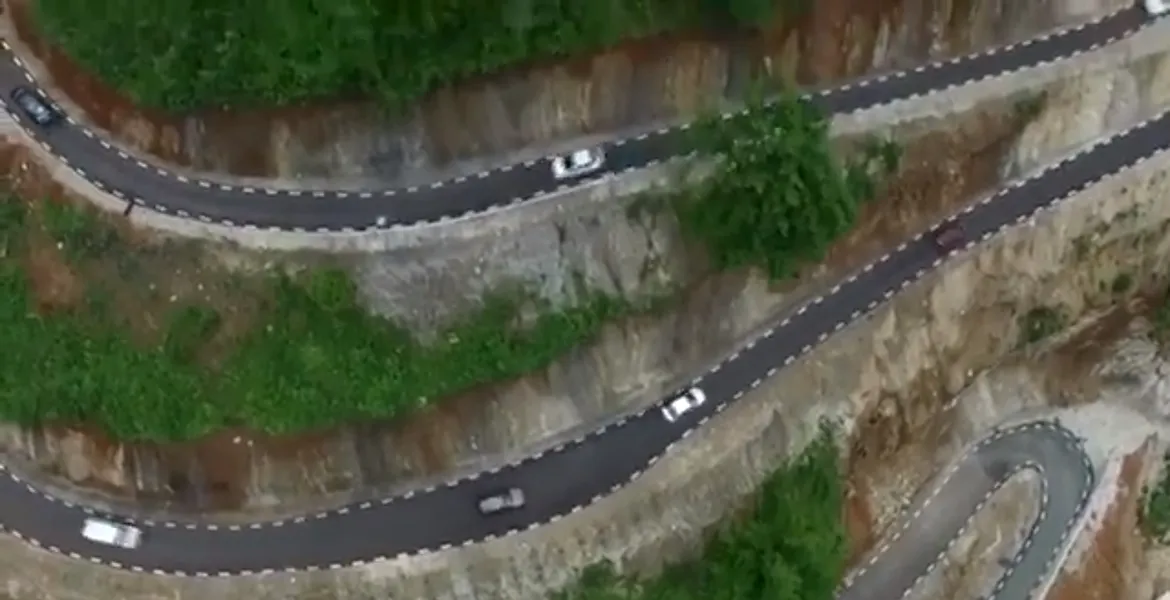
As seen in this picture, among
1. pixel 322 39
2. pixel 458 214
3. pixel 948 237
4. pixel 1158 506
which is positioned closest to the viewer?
pixel 322 39

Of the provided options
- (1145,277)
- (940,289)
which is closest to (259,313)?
(940,289)

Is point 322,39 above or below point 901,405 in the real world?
above

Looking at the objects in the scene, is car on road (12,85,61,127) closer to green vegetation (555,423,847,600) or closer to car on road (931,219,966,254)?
green vegetation (555,423,847,600)

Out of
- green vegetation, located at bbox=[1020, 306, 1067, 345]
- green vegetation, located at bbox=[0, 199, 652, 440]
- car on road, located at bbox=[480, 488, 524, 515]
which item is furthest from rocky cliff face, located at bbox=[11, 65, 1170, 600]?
green vegetation, located at bbox=[0, 199, 652, 440]

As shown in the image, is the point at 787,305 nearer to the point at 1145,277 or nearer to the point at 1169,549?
the point at 1145,277

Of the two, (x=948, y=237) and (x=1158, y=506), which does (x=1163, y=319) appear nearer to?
(x=1158, y=506)

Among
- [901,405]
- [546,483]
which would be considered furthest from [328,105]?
[901,405]

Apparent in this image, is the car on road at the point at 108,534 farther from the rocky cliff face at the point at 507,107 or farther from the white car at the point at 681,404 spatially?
the white car at the point at 681,404
